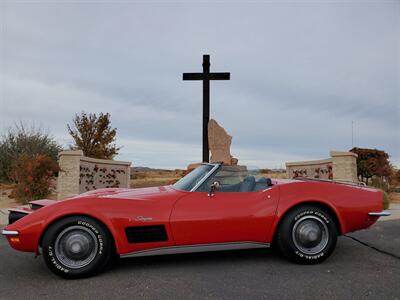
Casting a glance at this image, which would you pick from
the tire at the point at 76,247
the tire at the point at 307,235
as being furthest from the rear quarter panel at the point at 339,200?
the tire at the point at 76,247

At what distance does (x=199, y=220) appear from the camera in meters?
3.89

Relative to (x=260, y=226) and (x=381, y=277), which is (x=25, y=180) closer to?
(x=260, y=226)

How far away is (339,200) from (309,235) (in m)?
0.54

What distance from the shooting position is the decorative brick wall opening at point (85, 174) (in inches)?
540

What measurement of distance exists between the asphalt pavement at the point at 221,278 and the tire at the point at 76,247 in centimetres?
11

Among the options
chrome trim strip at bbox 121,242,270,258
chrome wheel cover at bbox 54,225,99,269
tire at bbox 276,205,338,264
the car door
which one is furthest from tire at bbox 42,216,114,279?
tire at bbox 276,205,338,264

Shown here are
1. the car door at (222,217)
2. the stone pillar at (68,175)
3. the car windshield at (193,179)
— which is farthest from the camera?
the stone pillar at (68,175)

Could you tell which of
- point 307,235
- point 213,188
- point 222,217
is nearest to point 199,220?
point 222,217

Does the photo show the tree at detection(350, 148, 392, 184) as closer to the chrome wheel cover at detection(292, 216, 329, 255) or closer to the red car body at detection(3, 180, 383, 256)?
the red car body at detection(3, 180, 383, 256)

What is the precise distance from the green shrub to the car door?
966 cm

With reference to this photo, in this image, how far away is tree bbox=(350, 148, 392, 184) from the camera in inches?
816

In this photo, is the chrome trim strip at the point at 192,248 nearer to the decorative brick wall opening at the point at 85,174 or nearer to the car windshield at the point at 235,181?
the car windshield at the point at 235,181

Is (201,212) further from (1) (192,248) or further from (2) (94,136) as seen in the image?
(2) (94,136)

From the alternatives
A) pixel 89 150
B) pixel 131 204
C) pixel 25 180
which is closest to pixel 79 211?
pixel 131 204
